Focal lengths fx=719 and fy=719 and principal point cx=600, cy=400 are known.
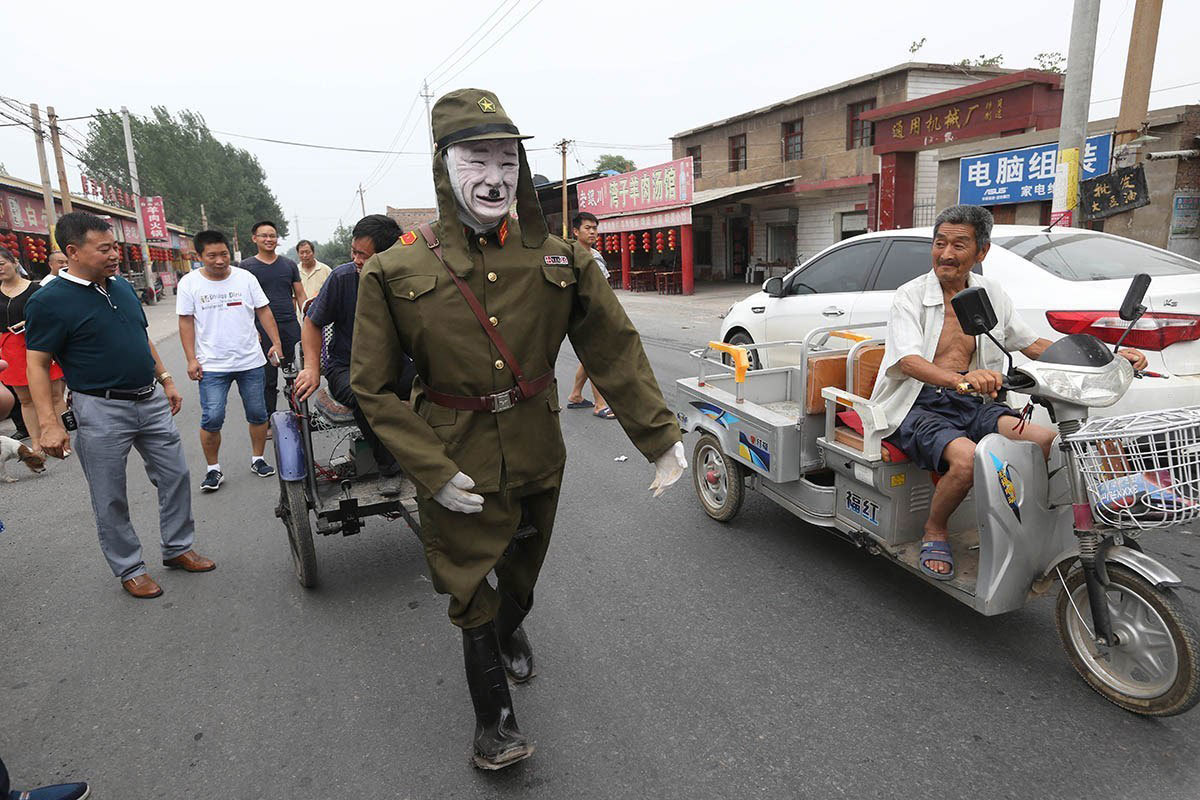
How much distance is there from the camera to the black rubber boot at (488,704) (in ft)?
7.61

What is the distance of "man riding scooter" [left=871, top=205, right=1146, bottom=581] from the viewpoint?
2.94 metres

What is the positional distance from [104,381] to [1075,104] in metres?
9.06

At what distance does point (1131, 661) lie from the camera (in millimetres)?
2520

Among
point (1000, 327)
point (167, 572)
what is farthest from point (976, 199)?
point (167, 572)

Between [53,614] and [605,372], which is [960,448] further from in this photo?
[53,614]

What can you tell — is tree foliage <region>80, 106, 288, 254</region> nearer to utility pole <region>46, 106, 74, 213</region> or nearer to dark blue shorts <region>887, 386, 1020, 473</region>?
utility pole <region>46, 106, 74, 213</region>

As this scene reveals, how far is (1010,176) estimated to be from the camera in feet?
41.4

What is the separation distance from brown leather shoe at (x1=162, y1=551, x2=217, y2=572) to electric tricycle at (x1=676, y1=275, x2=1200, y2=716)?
3163 millimetres

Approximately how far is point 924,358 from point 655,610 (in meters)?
1.66

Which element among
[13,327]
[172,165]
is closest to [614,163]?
[172,165]

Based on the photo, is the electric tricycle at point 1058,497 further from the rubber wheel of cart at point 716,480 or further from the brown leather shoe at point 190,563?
the brown leather shoe at point 190,563

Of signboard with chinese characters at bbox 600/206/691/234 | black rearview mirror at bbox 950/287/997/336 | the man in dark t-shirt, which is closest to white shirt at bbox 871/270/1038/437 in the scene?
→ black rearview mirror at bbox 950/287/997/336

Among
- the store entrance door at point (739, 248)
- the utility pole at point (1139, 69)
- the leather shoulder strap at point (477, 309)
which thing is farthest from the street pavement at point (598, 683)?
the store entrance door at point (739, 248)

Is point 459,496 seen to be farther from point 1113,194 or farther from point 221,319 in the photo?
point 1113,194
